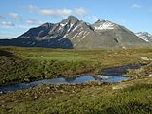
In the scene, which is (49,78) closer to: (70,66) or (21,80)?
(21,80)

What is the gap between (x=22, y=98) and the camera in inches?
1980

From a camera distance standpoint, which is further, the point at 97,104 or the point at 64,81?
the point at 64,81

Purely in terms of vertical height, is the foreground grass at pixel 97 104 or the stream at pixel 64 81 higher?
the foreground grass at pixel 97 104

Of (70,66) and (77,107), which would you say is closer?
(77,107)

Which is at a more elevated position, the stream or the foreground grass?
the foreground grass

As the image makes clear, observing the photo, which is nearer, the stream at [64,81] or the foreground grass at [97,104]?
the foreground grass at [97,104]

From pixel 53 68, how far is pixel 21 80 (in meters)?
20.0

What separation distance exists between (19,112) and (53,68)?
5776 centimetres

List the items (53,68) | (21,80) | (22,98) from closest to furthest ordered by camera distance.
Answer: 1. (22,98)
2. (21,80)
3. (53,68)

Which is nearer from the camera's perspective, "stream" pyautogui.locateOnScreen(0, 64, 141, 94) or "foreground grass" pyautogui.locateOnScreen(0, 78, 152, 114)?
"foreground grass" pyautogui.locateOnScreen(0, 78, 152, 114)

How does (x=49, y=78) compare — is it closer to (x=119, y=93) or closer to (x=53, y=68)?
(x=53, y=68)

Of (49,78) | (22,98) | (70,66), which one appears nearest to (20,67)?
(49,78)

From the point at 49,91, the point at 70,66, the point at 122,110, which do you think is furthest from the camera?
the point at 70,66

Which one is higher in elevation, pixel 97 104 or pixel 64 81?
pixel 97 104
